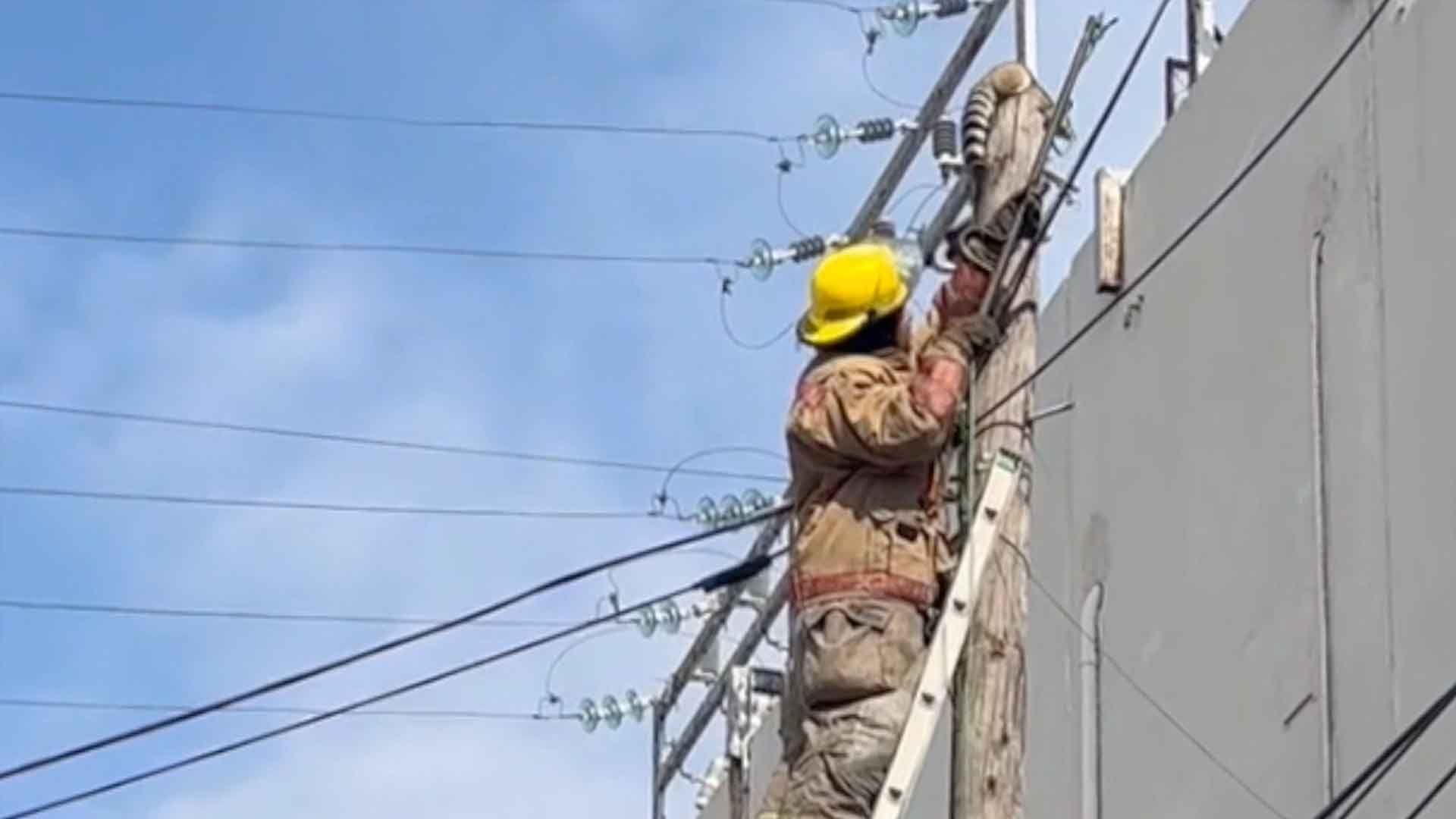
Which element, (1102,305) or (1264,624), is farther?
(1102,305)

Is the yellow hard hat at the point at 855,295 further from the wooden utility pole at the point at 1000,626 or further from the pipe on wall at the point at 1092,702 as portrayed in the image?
the pipe on wall at the point at 1092,702

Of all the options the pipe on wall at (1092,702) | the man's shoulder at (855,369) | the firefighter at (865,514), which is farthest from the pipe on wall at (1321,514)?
the pipe on wall at (1092,702)

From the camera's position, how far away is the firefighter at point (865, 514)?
979 centimetres

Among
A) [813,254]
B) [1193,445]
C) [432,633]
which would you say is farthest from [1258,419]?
[813,254]

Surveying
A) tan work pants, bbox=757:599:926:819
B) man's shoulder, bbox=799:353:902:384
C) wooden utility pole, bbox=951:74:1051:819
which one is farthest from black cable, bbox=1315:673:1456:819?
man's shoulder, bbox=799:353:902:384

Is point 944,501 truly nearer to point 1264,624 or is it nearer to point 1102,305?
point 1264,624

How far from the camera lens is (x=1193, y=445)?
40.6 feet

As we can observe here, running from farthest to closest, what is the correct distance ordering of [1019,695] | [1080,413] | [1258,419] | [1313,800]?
Answer: [1080,413]
[1258,419]
[1313,800]
[1019,695]

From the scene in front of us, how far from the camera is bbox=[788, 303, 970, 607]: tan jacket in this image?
9852mm

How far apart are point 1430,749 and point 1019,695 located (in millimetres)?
1379

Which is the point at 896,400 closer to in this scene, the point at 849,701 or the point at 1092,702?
the point at 849,701

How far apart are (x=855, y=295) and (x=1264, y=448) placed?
221cm

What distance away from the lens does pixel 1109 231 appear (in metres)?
→ 13.2

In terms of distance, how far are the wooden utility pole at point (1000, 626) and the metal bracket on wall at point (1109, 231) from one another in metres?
2.86
